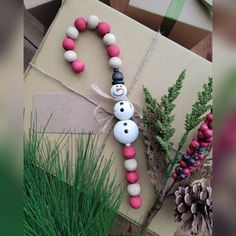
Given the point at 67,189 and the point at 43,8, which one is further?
the point at 43,8

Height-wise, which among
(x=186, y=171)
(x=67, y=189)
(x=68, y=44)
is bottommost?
(x=67, y=189)

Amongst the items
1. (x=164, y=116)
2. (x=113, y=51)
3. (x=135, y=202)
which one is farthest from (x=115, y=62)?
(x=135, y=202)

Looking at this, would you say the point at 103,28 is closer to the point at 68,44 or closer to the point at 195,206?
the point at 68,44

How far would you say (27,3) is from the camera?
0.64 metres

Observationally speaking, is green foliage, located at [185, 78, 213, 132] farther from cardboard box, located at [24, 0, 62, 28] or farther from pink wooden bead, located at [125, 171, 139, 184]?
cardboard box, located at [24, 0, 62, 28]

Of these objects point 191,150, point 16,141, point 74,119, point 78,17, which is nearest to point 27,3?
point 78,17

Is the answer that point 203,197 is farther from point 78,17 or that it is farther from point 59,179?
point 78,17

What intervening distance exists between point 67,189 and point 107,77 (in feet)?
0.63

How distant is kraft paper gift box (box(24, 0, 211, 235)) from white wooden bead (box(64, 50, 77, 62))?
0.01m

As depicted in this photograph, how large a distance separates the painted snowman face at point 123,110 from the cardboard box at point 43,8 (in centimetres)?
23

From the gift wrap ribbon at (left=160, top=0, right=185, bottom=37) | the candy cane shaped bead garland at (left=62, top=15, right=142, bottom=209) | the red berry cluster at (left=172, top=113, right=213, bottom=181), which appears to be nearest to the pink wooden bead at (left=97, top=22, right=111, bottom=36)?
the candy cane shaped bead garland at (left=62, top=15, right=142, bottom=209)

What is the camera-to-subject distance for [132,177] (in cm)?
58

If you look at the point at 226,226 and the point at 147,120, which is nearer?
the point at 226,226

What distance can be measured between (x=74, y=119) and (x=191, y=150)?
0.63 feet
